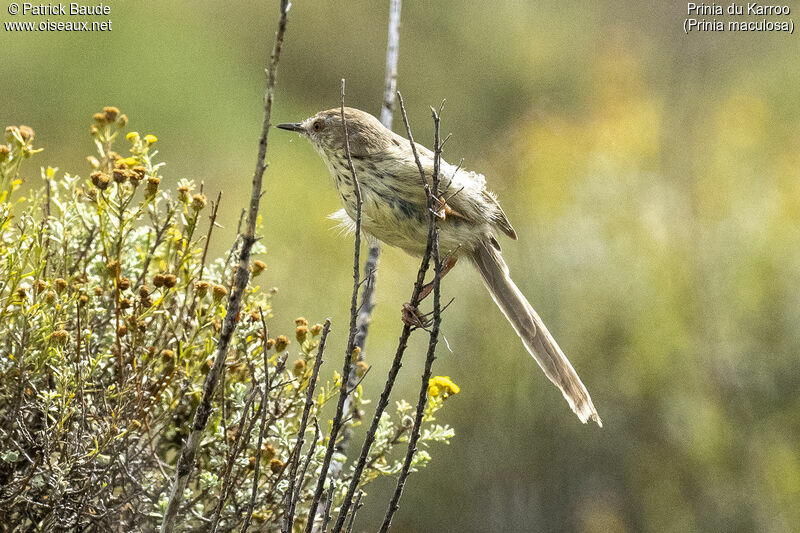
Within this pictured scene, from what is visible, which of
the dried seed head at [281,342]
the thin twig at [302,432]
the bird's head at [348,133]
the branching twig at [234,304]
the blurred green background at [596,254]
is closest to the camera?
the branching twig at [234,304]

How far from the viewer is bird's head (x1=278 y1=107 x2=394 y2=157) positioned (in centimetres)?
325

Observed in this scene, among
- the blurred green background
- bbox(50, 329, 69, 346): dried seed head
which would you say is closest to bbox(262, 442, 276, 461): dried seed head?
bbox(50, 329, 69, 346): dried seed head

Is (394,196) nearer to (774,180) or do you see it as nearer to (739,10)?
(774,180)

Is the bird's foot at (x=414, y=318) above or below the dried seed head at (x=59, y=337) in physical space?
above

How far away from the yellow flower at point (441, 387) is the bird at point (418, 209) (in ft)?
1.83

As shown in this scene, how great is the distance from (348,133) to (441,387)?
3.73 feet

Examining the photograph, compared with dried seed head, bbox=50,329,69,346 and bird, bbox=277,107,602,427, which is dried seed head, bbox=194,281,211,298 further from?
bird, bbox=277,107,602,427

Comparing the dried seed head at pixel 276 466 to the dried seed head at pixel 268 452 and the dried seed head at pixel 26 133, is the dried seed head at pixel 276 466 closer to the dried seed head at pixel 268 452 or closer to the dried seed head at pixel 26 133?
the dried seed head at pixel 268 452

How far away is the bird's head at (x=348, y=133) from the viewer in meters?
3.25

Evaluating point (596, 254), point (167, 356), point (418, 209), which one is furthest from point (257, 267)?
point (596, 254)

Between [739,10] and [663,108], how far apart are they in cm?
178

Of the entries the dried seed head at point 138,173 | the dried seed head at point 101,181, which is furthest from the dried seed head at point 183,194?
the dried seed head at point 101,181

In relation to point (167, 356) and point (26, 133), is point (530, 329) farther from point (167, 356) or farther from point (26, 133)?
point (26, 133)

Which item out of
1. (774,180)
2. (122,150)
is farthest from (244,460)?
(122,150)
